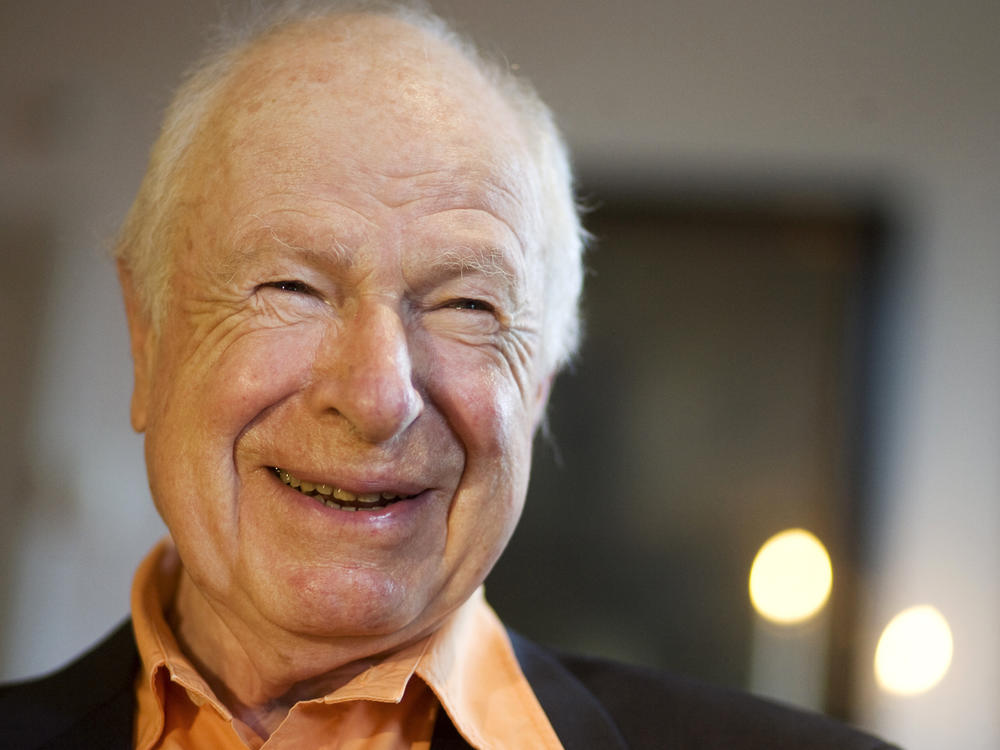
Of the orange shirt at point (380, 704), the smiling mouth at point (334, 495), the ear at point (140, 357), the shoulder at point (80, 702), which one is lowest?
the shoulder at point (80, 702)

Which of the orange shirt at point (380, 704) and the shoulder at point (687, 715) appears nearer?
the orange shirt at point (380, 704)

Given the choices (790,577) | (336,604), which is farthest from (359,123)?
(790,577)

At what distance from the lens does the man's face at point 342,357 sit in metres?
0.97

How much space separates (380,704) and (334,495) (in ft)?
0.76

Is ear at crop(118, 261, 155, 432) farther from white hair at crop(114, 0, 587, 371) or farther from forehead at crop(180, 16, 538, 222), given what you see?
forehead at crop(180, 16, 538, 222)

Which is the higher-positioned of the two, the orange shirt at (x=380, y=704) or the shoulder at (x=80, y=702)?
the orange shirt at (x=380, y=704)

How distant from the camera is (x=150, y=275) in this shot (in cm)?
116

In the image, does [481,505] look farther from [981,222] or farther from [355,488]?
[981,222]

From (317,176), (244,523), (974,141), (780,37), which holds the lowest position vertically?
(244,523)

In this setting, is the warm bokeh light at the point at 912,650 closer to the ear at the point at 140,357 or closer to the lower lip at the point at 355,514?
the lower lip at the point at 355,514

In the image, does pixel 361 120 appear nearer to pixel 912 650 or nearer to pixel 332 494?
pixel 332 494

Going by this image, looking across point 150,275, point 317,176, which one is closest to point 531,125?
point 317,176

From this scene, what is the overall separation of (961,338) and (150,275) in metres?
1.87

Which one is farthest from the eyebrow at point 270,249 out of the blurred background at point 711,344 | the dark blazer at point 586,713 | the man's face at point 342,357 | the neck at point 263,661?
the blurred background at point 711,344
